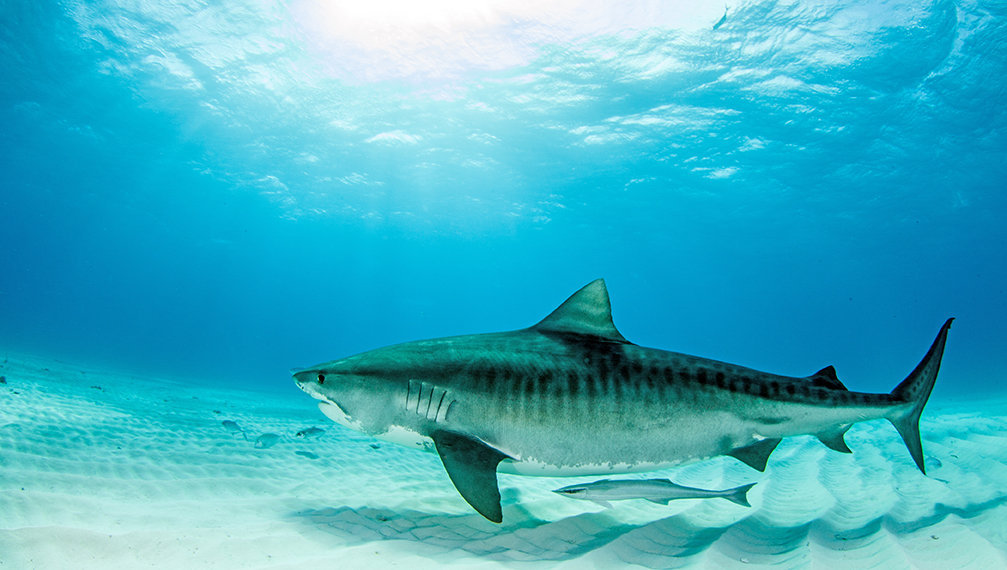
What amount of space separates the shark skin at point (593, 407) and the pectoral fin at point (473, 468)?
0.06 feet

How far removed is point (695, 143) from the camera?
24859 millimetres

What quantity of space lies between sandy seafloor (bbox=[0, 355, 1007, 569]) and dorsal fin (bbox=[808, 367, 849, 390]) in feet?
3.25

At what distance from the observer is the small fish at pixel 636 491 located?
10.7 ft

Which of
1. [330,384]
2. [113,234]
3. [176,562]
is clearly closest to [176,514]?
[176,562]

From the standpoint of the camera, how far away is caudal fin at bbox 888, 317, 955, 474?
10.4 ft

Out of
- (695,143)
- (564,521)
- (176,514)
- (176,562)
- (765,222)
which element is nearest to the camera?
(176,562)

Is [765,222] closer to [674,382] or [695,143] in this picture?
[695,143]

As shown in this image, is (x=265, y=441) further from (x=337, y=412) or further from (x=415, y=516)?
(x=337, y=412)

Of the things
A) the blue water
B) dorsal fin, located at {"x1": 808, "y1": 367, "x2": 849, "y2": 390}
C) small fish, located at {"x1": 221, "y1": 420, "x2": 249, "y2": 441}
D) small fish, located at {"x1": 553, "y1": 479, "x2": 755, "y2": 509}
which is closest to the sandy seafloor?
small fish, located at {"x1": 553, "y1": 479, "x2": 755, "y2": 509}

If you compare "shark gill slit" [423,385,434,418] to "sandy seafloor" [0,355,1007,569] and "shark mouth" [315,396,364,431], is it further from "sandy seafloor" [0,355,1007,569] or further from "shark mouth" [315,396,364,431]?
"sandy seafloor" [0,355,1007,569]

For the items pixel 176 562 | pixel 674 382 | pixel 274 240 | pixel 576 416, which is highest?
pixel 274 240

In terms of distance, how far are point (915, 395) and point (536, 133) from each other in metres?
23.4

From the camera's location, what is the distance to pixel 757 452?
10.3ft

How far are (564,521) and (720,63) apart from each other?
65.6 ft
